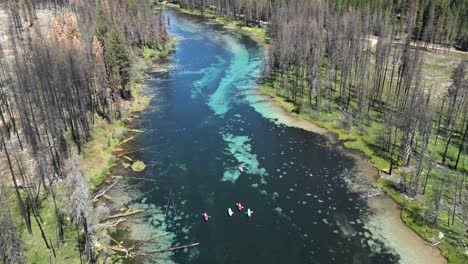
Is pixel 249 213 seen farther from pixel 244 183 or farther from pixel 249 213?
pixel 244 183

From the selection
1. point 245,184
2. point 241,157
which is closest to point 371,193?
point 245,184

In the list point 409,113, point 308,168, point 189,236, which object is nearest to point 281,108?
point 308,168

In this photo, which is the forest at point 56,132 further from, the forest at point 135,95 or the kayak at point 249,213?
the kayak at point 249,213

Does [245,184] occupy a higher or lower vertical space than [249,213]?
higher

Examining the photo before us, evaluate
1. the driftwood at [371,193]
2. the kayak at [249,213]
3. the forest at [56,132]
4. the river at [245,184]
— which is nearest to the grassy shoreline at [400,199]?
the driftwood at [371,193]

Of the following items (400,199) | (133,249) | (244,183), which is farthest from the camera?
(244,183)

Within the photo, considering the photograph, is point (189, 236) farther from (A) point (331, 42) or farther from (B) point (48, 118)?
(A) point (331, 42)
